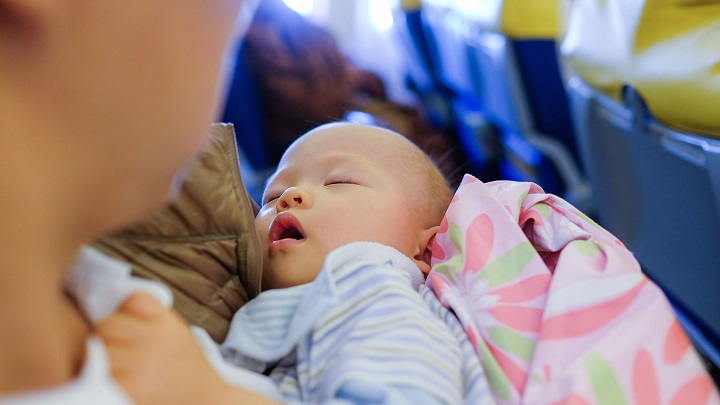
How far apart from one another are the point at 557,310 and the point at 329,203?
31 cm

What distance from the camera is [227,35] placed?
0.46 meters

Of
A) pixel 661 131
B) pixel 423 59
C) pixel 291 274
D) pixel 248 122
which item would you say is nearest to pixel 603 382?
pixel 291 274

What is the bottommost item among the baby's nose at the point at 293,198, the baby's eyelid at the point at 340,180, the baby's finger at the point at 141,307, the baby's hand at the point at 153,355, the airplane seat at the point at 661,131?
the airplane seat at the point at 661,131

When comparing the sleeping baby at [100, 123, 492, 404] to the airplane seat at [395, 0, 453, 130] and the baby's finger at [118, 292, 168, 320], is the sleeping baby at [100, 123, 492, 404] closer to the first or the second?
the baby's finger at [118, 292, 168, 320]

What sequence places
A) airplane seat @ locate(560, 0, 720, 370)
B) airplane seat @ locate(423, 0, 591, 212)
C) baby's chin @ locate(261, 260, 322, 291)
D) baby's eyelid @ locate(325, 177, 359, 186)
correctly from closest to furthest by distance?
baby's chin @ locate(261, 260, 322, 291) → baby's eyelid @ locate(325, 177, 359, 186) → airplane seat @ locate(560, 0, 720, 370) → airplane seat @ locate(423, 0, 591, 212)

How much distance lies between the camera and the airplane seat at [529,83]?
2141 mm

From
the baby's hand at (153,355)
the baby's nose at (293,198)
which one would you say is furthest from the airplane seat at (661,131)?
the baby's hand at (153,355)

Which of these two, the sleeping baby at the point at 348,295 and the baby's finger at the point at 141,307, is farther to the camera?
the sleeping baby at the point at 348,295

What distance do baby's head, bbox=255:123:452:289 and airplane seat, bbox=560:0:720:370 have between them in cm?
42

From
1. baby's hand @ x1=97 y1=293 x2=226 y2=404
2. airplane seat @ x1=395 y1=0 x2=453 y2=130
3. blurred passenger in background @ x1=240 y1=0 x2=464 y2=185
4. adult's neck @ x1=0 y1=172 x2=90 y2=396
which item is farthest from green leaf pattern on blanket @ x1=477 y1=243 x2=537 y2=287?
airplane seat @ x1=395 y1=0 x2=453 y2=130

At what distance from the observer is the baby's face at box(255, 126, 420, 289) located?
2.90 ft

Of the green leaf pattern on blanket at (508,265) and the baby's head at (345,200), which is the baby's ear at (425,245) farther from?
the green leaf pattern on blanket at (508,265)

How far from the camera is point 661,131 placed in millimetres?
1362

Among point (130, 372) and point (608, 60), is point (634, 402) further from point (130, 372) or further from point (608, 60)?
point (608, 60)
